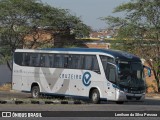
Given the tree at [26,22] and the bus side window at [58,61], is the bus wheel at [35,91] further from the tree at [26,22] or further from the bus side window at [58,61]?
the tree at [26,22]

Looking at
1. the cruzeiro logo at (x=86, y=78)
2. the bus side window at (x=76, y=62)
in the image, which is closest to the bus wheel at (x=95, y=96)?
the cruzeiro logo at (x=86, y=78)

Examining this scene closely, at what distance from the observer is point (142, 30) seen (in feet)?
150

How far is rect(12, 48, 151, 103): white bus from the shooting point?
27.9 meters

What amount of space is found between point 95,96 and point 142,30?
60.8ft

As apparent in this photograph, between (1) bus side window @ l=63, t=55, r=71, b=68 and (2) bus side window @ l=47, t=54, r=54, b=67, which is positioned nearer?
(1) bus side window @ l=63, t=55, r=71, b=68

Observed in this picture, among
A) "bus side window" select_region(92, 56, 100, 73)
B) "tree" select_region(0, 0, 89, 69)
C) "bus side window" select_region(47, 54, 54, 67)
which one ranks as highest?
"tree" select_region(0, 0, 89, 69)

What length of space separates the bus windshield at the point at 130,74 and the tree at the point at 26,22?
69.8 feet

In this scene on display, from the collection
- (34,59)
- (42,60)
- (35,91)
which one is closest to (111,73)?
(42,60)

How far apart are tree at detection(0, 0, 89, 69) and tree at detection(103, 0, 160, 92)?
18.1ft

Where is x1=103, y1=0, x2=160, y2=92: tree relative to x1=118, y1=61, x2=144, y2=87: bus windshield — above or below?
above

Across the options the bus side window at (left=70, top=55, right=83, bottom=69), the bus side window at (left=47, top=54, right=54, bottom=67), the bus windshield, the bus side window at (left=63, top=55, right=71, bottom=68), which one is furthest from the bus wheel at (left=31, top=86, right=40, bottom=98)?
the bus windshield

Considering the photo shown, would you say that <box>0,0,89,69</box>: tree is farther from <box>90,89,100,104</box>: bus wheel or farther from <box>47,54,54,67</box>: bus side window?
<box>90,89,100,104</box>: bus wheel

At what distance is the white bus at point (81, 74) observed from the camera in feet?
91.4

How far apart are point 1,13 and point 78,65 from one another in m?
19.9
